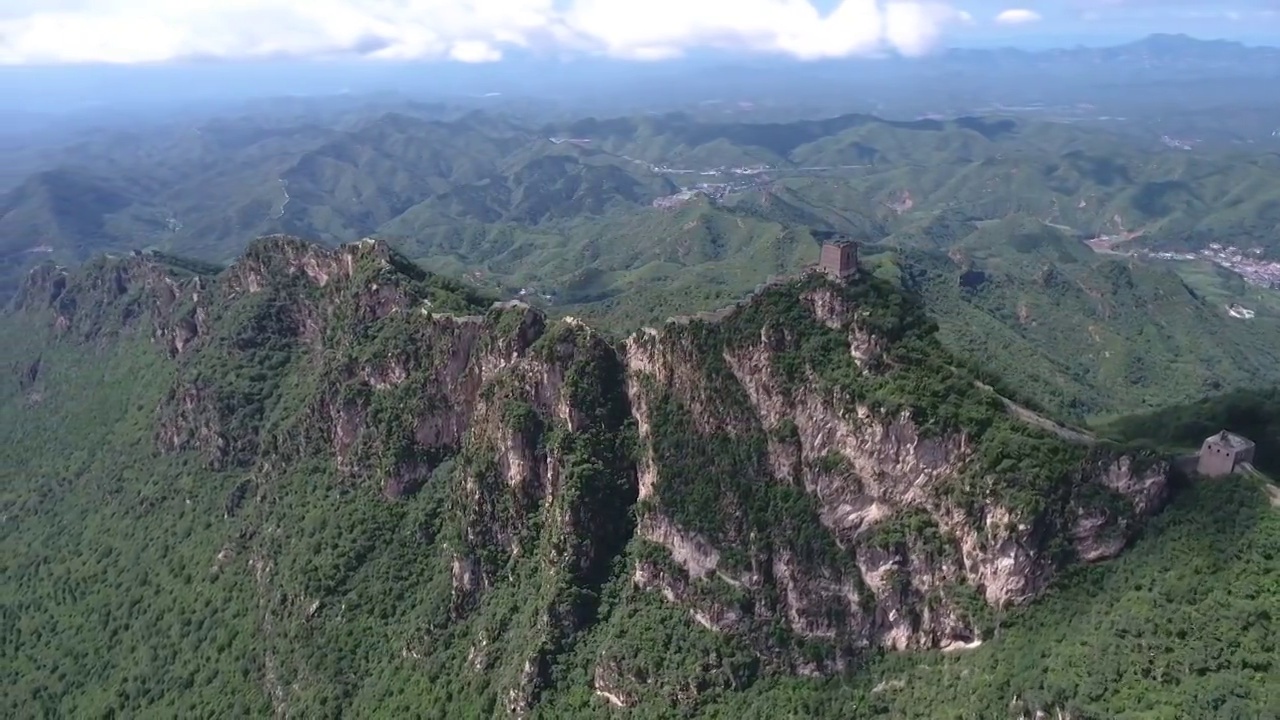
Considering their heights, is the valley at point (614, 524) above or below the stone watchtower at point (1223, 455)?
below

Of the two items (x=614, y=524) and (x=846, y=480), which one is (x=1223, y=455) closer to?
(x=846, y=480)

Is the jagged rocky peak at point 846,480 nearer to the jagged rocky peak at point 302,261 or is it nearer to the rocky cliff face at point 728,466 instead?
the rocky cliff face at point 728,466

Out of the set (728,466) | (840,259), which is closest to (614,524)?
(728,466)

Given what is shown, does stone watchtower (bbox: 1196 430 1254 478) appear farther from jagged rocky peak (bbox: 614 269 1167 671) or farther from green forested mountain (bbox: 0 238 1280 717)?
jagged rocky peak (bbox: 614 269 1167 671)

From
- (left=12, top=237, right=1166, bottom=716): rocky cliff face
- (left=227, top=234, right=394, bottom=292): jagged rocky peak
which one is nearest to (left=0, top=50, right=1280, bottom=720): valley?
(left=12, top=237, right=1166, bottom=716): rocky cliff face

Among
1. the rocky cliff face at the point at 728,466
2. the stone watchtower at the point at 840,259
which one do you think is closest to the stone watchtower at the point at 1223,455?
the rocky cliff face at the point at 728,466

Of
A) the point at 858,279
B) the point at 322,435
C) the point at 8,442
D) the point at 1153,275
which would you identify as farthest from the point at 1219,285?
the point at 8,442
